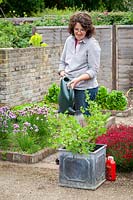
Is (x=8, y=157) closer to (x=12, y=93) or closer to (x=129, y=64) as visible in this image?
(x=12, y=93)

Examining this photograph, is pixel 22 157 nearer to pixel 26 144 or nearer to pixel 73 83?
pixel 26 144

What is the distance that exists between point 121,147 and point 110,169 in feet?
1.36

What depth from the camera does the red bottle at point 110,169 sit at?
6668 mm

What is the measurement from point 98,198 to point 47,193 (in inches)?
22.2

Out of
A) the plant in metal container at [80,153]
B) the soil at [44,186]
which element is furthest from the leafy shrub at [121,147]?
the plant in metal container at [80,153]

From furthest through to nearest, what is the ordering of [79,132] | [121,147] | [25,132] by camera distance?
[25,132]
[121,147]
[79,132]

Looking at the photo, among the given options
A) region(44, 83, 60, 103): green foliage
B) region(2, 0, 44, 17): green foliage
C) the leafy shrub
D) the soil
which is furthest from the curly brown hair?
region(2, 0, 44, 17): green foliage

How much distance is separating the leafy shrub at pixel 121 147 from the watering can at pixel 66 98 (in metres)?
0.56

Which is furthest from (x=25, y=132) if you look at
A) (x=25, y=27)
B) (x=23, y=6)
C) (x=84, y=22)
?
(x=23, y=6)

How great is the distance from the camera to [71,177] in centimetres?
644

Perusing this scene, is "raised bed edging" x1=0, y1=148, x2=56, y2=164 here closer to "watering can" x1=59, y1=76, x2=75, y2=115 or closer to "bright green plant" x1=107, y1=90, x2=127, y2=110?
"watering can" x1=59, y1=76, x2=75, y2=115

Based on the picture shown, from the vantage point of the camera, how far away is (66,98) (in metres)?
6.89

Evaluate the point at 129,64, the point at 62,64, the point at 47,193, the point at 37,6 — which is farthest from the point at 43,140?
the point at 37,6

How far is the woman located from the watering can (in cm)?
7
